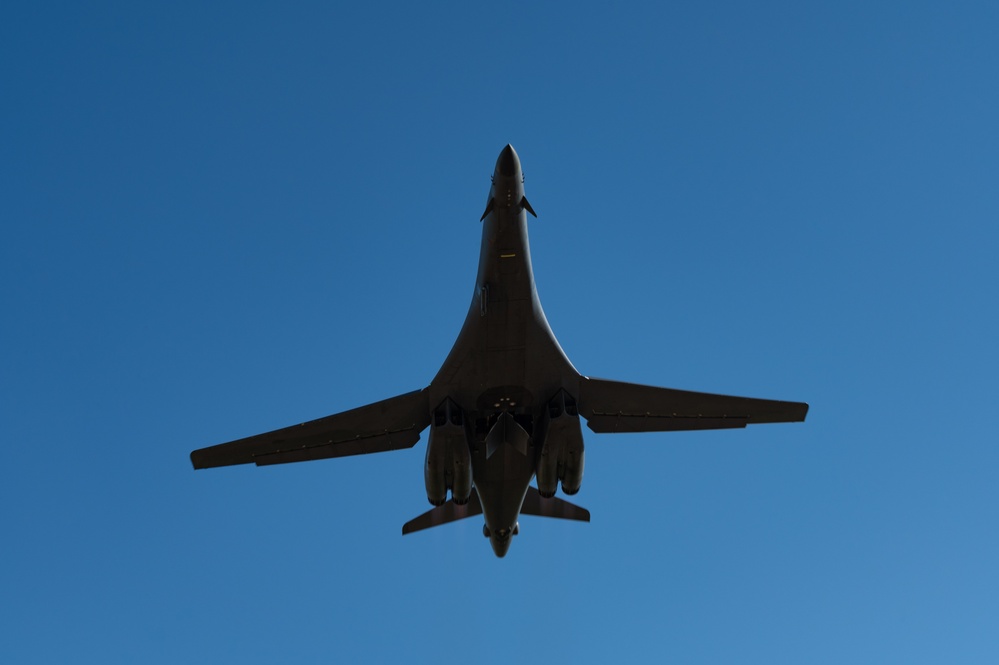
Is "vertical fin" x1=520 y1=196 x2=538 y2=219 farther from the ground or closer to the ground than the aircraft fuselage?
farther from the ground

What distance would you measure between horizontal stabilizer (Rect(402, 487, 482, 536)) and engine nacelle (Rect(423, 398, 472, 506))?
13.2ft

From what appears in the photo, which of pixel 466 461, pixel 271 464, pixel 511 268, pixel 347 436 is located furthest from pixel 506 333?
pixel 271 464

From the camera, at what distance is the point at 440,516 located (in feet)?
114

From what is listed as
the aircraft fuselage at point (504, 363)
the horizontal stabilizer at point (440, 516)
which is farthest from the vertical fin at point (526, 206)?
the horizontal stabilizer at point (440, 516)

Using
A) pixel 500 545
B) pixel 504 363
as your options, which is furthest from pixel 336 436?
pixel 500 545

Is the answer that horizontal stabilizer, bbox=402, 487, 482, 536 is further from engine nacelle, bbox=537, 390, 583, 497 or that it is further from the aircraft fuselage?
engine nacelle, bbox=537, 390, 583, 497

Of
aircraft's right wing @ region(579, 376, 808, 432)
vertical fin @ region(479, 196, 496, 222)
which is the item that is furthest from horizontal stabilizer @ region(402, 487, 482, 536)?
vertical fin @ region(479, 196, 496, 222)

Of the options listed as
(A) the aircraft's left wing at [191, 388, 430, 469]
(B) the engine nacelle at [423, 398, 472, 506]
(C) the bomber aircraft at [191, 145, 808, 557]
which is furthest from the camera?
(A) the aircraft's left wing at [191, 388, 430, 469]

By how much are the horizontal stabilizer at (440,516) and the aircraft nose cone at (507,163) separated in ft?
41.0

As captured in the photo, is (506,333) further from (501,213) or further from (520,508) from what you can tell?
(520,508)

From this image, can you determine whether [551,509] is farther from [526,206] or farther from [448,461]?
[526,206]

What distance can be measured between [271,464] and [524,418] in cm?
890

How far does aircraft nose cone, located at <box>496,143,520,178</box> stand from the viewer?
93.8 feet

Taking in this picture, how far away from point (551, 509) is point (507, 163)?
13.4 metres
